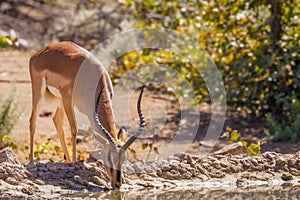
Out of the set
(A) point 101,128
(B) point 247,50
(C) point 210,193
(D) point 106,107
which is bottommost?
(C) point 210,193

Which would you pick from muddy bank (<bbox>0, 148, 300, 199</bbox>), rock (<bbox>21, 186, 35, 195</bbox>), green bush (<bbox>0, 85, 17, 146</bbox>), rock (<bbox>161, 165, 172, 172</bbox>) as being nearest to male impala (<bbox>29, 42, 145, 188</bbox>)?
muddy bank (<bbox>0, 148, 300, 199</bbox>)

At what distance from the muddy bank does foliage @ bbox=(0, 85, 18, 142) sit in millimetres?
2855

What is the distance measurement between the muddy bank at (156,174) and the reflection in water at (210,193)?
10cm

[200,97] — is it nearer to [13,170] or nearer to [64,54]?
[64,54]

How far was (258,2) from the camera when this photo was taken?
420 inches

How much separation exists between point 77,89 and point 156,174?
4.75 feet

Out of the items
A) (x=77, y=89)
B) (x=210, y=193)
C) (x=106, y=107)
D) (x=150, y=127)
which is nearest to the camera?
(x=210, y=193)

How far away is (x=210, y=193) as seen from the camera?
22.5ft

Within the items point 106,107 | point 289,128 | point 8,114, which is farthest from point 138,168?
point 289,128

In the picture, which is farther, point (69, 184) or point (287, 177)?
Answer: point (287, 177)

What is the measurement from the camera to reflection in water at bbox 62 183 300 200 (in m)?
6.66

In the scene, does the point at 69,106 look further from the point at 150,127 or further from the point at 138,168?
the point at 150,127

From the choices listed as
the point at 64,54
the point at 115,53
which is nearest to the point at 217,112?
the point at 115,53

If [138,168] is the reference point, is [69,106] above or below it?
above
